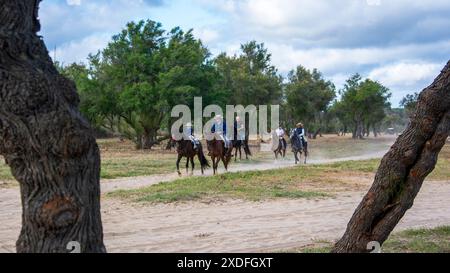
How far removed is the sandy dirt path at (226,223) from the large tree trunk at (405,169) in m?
2.80

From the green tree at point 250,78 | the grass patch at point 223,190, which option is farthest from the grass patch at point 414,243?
the green tree at point 250,78

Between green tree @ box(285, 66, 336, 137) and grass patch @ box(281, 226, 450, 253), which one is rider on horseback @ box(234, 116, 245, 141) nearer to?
grass patch @ box(281, 226, 450, 253)

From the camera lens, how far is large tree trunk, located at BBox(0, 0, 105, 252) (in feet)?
12.5

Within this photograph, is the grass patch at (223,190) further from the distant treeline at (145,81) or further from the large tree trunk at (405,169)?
the distant treeline at (145,81)

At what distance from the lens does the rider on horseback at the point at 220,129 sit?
2200 centimetres

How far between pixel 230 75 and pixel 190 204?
42351mm

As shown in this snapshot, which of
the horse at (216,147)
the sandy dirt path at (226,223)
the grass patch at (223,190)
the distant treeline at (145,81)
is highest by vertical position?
the distant treeline at (145,81)

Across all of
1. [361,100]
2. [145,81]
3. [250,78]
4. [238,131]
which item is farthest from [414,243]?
[361,100]

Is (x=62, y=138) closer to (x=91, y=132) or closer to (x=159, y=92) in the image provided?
(x=91, y=132)

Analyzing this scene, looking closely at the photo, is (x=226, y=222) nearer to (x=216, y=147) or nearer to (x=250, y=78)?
(x=216, y=147)

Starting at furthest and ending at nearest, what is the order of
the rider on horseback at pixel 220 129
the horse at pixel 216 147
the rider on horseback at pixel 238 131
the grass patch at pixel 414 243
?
1. the rider on horseback at pixel 238 131
2. the rider on horseback at pixel 220 129
3. the horse at pixel 216 147
4. the grass patch at pixel 414 243

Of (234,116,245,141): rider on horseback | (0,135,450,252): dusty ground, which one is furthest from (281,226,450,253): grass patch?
(234,116,245,141): rider on horseback

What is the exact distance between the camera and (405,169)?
18.3 feet

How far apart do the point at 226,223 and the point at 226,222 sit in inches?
4.3
